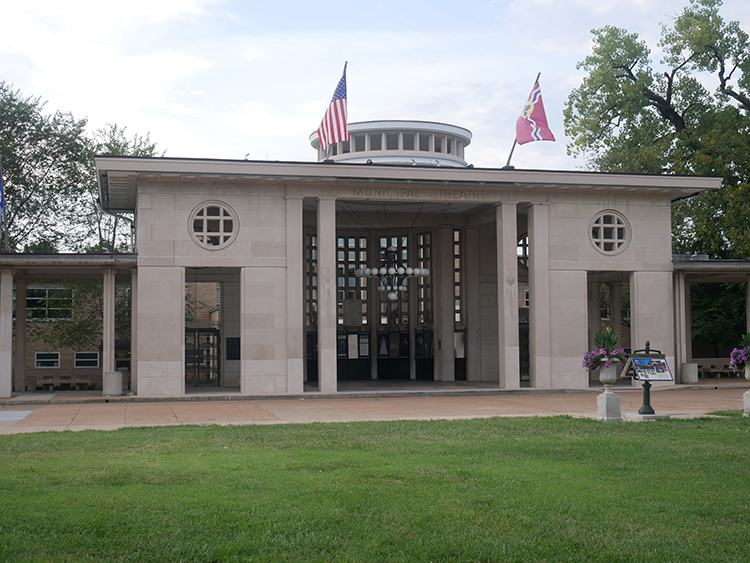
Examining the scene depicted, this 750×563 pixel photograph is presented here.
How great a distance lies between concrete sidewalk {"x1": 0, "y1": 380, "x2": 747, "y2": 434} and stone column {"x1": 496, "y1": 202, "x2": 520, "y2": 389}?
0.66m

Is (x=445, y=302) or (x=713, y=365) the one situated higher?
(x=445, y=302)

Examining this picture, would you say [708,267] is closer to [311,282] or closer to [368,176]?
[368,176]

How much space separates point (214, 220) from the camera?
23281 mm

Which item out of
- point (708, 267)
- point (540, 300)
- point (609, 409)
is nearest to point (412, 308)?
point (540, 300)

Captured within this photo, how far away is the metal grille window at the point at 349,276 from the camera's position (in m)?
31.8

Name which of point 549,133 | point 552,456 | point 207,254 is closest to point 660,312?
point 549,133

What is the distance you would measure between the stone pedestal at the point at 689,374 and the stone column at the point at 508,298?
583 centimetres

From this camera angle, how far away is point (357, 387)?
1053 inches

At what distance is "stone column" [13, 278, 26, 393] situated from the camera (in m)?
25.0

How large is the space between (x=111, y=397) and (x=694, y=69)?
88.1 feet

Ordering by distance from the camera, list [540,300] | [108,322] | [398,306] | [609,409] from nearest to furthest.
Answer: [609,409], [108,322], [540,300], [398,306]

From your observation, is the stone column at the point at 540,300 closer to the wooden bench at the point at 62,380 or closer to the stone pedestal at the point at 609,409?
the stone pedestal at the point at 609,409

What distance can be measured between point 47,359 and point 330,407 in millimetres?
23413

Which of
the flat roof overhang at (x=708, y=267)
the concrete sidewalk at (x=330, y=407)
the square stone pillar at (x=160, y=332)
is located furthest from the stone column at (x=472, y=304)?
the square stone pillar at (x=160, y=332)
